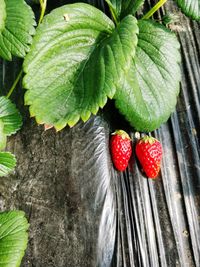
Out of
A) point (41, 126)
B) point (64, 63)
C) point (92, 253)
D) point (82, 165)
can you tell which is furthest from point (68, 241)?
point (64, 63)

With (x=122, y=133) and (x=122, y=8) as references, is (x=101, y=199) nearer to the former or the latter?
(x=122, y=133)

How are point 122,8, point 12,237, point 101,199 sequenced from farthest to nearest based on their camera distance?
1. point 122,8
2. point 101,199
3. point 12,237

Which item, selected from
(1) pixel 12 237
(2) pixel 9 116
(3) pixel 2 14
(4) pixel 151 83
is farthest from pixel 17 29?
(1) pixel 12 237

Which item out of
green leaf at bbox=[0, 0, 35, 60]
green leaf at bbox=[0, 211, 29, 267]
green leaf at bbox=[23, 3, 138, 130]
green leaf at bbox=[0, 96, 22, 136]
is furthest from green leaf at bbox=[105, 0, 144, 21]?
green leaf at bbox=[0, 211, 29, 267]

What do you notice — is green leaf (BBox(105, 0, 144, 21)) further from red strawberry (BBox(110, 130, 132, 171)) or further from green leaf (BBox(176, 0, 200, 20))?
red strawberry (BBox(110, 130, 132, 171))

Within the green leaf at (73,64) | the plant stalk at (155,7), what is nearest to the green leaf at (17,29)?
the green leaf at (73,64)

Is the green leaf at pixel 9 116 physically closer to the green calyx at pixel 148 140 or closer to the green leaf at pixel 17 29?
the green leaf at pixel 17 29
